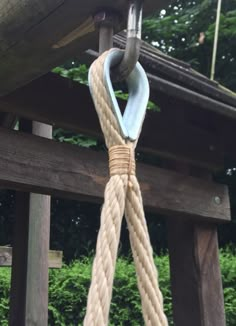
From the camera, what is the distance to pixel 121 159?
65 cm

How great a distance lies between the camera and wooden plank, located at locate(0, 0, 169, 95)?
889mm

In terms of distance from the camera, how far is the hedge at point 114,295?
3965mm

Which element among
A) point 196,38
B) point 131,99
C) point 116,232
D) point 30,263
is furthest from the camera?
point 196,38

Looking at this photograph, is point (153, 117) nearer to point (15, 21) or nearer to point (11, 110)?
point (11, 110)

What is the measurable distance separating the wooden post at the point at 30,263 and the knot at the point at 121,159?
5.05 ft

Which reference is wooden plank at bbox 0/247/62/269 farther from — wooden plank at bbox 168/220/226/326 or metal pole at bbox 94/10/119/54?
metal pole at bbox 94/10/119/54

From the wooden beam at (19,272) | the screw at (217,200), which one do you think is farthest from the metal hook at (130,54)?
the wooden beam at (19,272)

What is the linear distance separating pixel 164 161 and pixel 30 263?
26.5 inches

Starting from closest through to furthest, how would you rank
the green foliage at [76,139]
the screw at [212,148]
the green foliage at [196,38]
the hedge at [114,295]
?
1. the screw at [212,148]
2. the hedge at [114,295]
3. the green foliage at [76,139]
4. the green foliage at [196,38]

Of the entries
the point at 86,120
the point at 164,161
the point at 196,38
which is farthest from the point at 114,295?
the point at 196,38

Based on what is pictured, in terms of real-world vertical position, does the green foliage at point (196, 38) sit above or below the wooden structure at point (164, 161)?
above

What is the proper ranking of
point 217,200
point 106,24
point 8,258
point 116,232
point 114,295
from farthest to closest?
1. point 114,295
2. point 8,258
3. point 217,200
4. point 106,24
5. point 116,232

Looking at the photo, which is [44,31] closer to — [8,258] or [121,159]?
[121,159]

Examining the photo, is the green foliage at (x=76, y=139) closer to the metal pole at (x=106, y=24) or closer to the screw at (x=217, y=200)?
the screw at (x=217, y=200)
